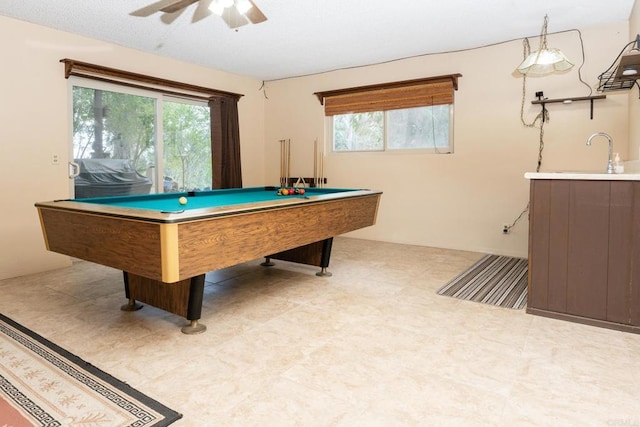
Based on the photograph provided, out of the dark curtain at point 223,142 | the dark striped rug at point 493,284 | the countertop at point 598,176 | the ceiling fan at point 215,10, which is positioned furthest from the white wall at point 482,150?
the ceiling fan at point 215,10

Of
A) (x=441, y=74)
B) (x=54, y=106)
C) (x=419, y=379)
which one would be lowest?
(x=419, y=379)

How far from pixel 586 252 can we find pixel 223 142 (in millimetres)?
4404

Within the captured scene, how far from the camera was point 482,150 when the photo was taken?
4594 millimetres

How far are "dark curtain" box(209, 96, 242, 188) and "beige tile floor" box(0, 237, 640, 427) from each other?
8.08ft

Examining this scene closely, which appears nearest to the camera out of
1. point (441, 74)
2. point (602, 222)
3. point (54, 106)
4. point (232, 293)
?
point (602, 222)

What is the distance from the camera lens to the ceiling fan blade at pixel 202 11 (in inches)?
125

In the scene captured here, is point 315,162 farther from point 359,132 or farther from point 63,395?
point 63,395

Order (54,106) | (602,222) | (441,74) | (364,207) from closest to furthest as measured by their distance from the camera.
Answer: (602,222) → (364,207) → (54,106) → (441,74)

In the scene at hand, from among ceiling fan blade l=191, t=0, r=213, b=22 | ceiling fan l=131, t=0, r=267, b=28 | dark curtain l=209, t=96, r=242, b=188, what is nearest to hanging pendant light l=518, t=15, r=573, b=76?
ceiling fan l=131, t=0, r=267, b=28

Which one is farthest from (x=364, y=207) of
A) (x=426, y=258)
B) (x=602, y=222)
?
(x=602, y=222)

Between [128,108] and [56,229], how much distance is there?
102 inches

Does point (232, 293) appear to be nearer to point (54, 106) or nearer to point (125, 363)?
point (125, 363)

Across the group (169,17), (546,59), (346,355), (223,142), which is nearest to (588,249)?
(546,59)

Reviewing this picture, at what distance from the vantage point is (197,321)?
8.21 ft
